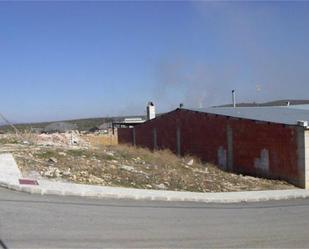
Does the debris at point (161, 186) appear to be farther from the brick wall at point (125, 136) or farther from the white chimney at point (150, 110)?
the white chimney at point (150, 110)

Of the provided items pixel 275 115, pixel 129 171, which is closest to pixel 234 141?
pixel 275 115

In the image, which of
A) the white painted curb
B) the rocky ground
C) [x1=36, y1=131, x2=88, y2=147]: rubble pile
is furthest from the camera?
[x1=36, y1=131, x2=88, y2=147]: rubble pile

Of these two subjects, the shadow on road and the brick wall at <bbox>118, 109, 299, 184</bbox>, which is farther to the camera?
the brick wall at <bbox>118, 109, 299, 184</bbox>

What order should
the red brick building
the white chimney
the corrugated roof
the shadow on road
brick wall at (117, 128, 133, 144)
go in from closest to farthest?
1. the shadow on road
2. the red brick building
3. the corrugated roof
4. brick wall at (117, 128, 133, 144)
5. the white chimney

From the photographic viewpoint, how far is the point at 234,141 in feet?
104

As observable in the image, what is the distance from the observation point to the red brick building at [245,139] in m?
26.7

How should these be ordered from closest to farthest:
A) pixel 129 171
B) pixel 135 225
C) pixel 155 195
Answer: pixel 135 225 < pixel 155 195 < pixel 129 171

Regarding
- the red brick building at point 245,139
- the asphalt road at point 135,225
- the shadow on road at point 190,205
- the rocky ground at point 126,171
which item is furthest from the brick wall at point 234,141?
the asphalt road at point 135,225

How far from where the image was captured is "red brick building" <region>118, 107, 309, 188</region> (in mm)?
26703

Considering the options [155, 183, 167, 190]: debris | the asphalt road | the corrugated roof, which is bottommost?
[155, 183, 167, 190]: debris

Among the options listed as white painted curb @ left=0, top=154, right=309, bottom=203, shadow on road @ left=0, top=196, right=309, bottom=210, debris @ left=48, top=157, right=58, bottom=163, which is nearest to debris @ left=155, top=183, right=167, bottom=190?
white painted curb @ left=0, top=154, right=309, bottom=203

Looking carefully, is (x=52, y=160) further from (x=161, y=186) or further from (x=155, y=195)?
(x=155, y=195)

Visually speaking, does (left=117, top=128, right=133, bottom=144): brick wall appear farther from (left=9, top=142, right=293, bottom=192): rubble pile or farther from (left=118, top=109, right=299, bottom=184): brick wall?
(left=9, top=142, right=293, bottom=192): rubble pile

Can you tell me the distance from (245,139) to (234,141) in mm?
1219
